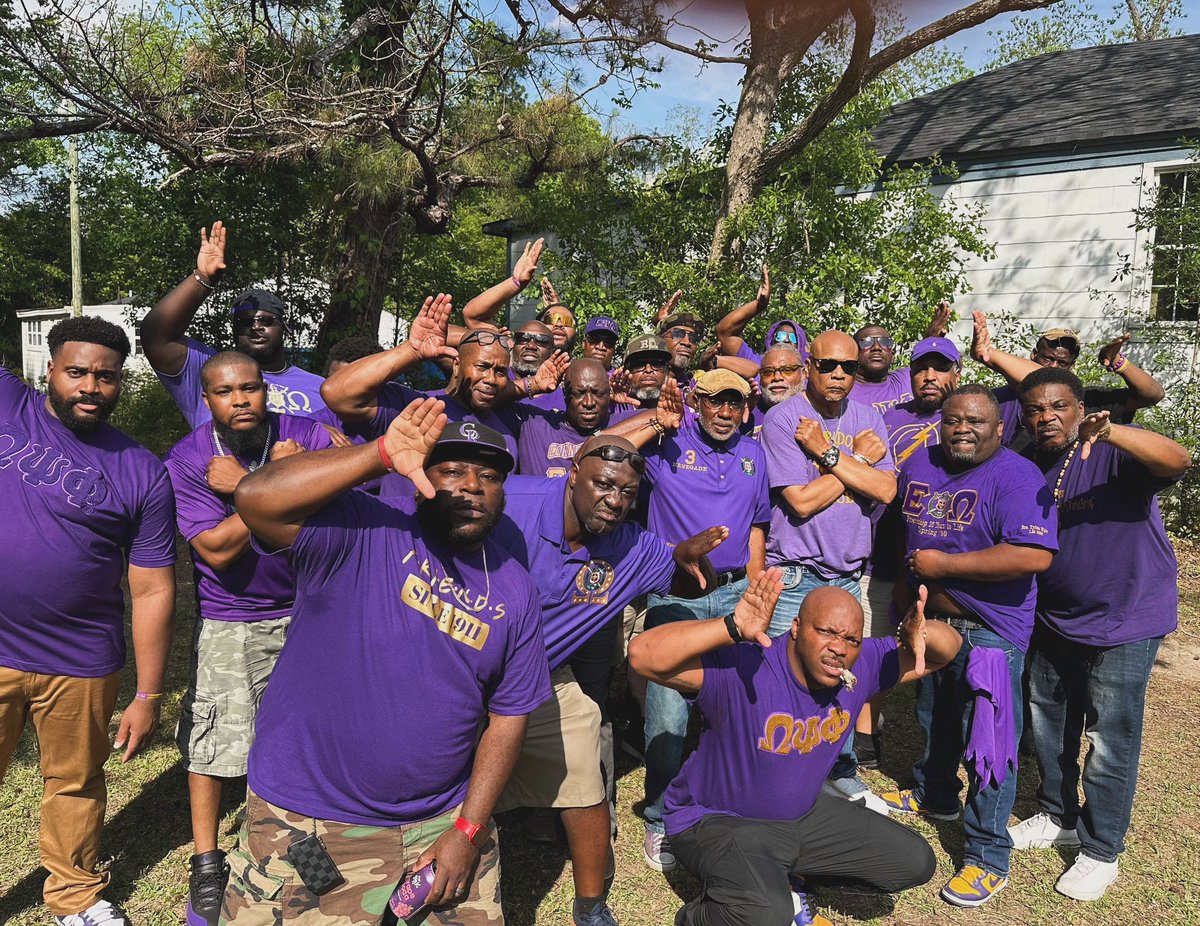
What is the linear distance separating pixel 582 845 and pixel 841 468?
7.31 ft

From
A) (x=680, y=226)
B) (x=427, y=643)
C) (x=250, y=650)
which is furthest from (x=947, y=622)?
(x=680, y=226)

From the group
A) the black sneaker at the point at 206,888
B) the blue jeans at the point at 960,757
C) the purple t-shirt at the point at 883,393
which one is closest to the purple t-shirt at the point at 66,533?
the black sneaker at the point at 206,888

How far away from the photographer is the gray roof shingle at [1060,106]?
1023cm

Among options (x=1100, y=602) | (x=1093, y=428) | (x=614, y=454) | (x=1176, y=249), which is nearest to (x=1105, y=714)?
(x=1100, y=602)

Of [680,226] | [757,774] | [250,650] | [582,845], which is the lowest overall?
[582,845]

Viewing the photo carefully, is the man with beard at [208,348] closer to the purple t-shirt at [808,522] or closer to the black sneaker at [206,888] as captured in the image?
the black sneaker at [206,888]

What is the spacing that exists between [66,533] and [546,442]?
7.46 feet

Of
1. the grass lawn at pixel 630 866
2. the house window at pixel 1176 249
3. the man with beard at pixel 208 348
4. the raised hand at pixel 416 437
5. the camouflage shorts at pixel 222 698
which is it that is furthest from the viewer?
the house window at pixel 1176 249

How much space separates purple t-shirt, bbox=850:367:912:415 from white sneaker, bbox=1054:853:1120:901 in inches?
105

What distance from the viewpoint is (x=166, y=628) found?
3416 millimetres

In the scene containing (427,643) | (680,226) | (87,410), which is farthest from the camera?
(680,226)

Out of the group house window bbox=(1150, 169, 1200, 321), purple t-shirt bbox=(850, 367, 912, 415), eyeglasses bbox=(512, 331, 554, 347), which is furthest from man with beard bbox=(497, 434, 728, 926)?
house window bbox=(1150, 169, 1200, 321)

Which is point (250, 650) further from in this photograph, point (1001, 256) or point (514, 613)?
point (1001, 256)

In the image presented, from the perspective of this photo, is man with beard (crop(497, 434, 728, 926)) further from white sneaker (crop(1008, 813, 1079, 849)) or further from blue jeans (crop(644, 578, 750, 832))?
white sneaker (crop(1008, 813, 1079, 849))
